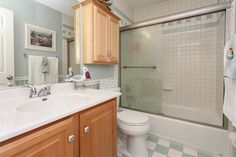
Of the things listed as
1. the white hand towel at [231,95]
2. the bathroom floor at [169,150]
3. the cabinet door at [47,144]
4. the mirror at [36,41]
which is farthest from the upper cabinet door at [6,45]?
the white hand towel at [231,95]

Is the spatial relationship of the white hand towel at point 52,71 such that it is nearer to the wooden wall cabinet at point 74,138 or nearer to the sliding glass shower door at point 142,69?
the wooden wall cabinet at point 74,138

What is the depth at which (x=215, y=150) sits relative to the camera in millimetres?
1495

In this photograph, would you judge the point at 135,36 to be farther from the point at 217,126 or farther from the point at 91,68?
the point at 217,126

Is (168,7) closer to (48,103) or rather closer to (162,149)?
(162,149)

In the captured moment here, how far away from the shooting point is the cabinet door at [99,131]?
0.82 m

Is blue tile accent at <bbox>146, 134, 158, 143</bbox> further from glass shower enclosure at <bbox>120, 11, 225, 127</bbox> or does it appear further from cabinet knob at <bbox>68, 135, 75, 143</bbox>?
cabinet knob at <bbox>68, 135, 75, 143</bbox>

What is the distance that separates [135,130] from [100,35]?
46.2 inches

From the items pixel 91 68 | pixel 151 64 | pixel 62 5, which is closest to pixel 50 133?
pixel 91 68

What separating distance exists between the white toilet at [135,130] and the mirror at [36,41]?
0.81 meters

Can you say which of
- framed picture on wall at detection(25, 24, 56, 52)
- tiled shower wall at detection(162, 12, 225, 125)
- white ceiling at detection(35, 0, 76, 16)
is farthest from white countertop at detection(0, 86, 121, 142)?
tiled shower wall at detection(162, 12, 225, 125)

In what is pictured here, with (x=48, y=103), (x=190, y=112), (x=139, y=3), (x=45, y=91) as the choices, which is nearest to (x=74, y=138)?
(x=48, y=103)

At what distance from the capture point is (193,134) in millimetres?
1623

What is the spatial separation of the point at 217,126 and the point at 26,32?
2213mm

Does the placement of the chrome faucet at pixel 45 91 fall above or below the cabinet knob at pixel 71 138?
above
